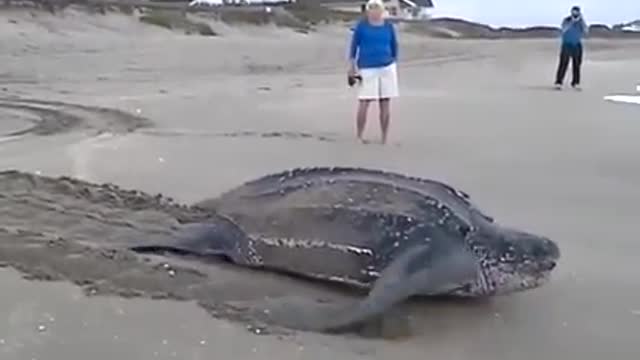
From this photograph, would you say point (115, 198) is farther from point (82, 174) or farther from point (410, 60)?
point (410, 60)

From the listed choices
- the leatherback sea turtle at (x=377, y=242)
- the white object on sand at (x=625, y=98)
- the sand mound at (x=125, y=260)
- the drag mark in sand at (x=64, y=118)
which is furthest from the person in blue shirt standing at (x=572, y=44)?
the leatherback sea turtle at (x=377, y=242)

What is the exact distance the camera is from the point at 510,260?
14.7ft

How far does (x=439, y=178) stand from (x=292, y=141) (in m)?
2.23

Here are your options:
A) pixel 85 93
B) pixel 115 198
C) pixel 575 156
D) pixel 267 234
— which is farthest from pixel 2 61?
pixel 267 234

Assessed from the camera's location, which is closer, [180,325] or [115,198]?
[180,325]

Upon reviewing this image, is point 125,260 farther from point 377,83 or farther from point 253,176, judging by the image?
point 377,83

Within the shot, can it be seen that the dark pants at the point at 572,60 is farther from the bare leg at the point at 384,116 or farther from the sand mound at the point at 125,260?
the sand mound at the point at 125,260

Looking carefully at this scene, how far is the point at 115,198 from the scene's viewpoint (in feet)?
19.5

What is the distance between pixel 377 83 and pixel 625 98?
6827 mm

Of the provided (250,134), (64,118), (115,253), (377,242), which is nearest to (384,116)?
(250,134)

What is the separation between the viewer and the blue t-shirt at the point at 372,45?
31.1ft

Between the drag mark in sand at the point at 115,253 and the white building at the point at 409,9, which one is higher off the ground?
the drag mark in sand at the point at 115,253

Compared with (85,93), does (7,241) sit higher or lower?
higher

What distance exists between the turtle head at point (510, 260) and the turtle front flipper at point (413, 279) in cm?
9
